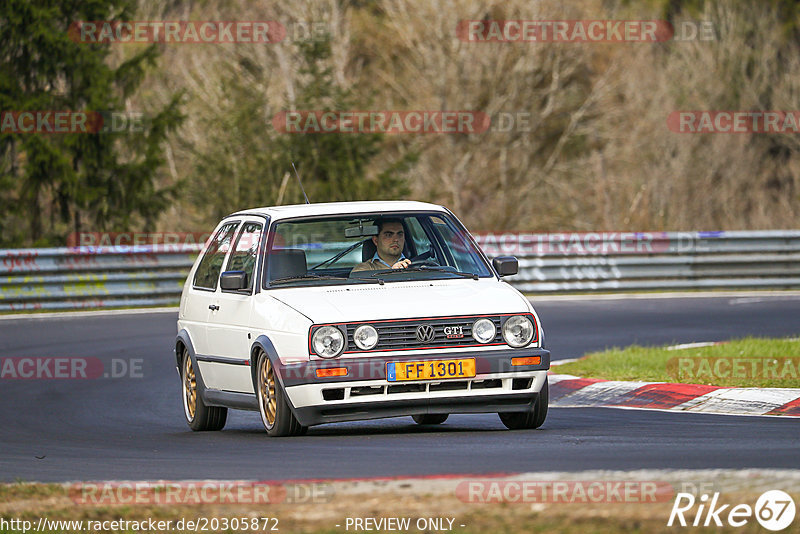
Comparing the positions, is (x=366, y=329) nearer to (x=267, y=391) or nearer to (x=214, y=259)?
(x=267, y=391)

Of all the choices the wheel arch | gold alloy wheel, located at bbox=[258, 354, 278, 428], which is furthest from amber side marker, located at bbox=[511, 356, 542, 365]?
the wheel arch

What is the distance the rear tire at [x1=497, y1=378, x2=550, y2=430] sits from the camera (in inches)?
370

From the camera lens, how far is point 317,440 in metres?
9.08

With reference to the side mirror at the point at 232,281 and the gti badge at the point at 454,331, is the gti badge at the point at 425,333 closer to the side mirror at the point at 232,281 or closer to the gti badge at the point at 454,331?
the gti badge at the point at 454,331

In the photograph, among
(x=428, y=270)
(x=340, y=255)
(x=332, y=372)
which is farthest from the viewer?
(x=340, y=255)

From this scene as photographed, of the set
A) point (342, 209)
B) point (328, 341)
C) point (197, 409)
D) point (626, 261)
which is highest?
point (342, 209)

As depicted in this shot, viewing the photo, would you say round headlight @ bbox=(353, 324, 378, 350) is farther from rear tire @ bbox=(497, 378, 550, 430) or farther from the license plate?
rear tire @ bbox=(497, 378, 550, 430)

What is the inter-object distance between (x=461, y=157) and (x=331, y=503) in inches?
1356

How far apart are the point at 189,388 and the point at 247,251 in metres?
1.33

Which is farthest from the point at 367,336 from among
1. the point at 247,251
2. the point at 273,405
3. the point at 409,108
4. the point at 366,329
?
the point at 409,108

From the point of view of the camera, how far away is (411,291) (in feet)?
31.1

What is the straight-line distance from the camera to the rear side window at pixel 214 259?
1097 cm

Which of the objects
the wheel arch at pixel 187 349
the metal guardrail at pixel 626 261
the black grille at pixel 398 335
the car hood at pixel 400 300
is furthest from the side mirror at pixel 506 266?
the metal guardrail at pixel 626 261

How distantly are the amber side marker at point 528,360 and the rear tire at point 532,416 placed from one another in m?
0.22
